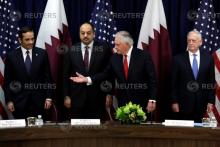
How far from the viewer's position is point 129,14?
231 inches

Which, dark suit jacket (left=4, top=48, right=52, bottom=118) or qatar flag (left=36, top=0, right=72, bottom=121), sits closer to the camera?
dark suit jacket (left=4, top=48, right=52, bottom=118)

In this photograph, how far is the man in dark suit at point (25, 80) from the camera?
4887mm

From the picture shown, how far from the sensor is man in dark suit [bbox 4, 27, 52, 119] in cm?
489

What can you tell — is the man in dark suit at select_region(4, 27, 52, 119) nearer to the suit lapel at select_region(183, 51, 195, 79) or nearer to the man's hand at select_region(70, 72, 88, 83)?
the man's hand at select_region(70, 72, 88, 83)

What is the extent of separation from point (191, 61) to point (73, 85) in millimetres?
1286

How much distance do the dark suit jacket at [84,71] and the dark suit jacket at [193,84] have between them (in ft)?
2.56

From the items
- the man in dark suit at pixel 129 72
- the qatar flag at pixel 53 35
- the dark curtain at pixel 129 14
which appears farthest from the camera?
the dark curtain at pixel 129 14

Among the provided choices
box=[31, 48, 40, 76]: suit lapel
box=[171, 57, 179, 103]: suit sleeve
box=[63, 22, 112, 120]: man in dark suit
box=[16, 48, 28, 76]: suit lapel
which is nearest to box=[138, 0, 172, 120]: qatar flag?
box=[171, 57, 179, 103]: suit sleeve

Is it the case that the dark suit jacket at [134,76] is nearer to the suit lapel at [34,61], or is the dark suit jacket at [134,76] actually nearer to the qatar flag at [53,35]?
the suit lapel at [34,61]

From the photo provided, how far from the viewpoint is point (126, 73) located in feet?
16.0

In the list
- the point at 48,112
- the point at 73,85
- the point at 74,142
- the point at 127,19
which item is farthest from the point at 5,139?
the point at 127,19

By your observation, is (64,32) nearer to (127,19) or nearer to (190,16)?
(127,19)

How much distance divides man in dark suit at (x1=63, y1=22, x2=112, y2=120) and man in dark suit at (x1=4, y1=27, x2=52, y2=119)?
0.81 ft

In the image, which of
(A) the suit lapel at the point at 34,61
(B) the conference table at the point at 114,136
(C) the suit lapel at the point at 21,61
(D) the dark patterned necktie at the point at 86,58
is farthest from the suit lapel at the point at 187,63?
(C) the suit lapel at the point at 21,61
